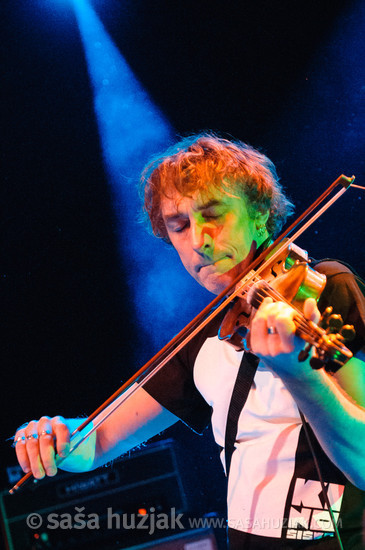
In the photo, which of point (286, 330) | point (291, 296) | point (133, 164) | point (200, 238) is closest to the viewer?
point (286, 330)

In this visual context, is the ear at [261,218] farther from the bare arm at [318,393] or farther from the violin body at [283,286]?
the bare arm at [318,393]

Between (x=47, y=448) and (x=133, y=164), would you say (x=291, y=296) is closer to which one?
(x=47, y=448)

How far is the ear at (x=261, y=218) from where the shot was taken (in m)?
1.69

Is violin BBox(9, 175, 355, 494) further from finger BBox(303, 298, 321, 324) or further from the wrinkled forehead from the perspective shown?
the wrinkled forehead

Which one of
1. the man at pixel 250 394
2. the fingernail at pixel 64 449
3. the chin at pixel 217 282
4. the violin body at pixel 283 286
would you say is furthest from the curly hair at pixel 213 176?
the fingernail at pixel 64 449

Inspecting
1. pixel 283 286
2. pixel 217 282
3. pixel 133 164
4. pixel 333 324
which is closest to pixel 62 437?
pixel 217 282

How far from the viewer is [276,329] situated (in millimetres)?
968

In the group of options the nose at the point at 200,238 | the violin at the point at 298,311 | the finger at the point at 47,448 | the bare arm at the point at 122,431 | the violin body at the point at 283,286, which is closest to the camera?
the violin at the point at 298,311

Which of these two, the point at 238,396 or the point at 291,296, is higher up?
the point at 291,296

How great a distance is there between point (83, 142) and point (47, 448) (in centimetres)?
159

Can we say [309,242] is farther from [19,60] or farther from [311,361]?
[19,60]

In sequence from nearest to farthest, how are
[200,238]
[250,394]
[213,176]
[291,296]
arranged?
1. [291,296]
2. [250,394]
3. [200,238]
4. [213,176]

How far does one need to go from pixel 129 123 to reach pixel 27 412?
1476 mm

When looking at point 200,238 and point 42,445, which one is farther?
point 200,238
